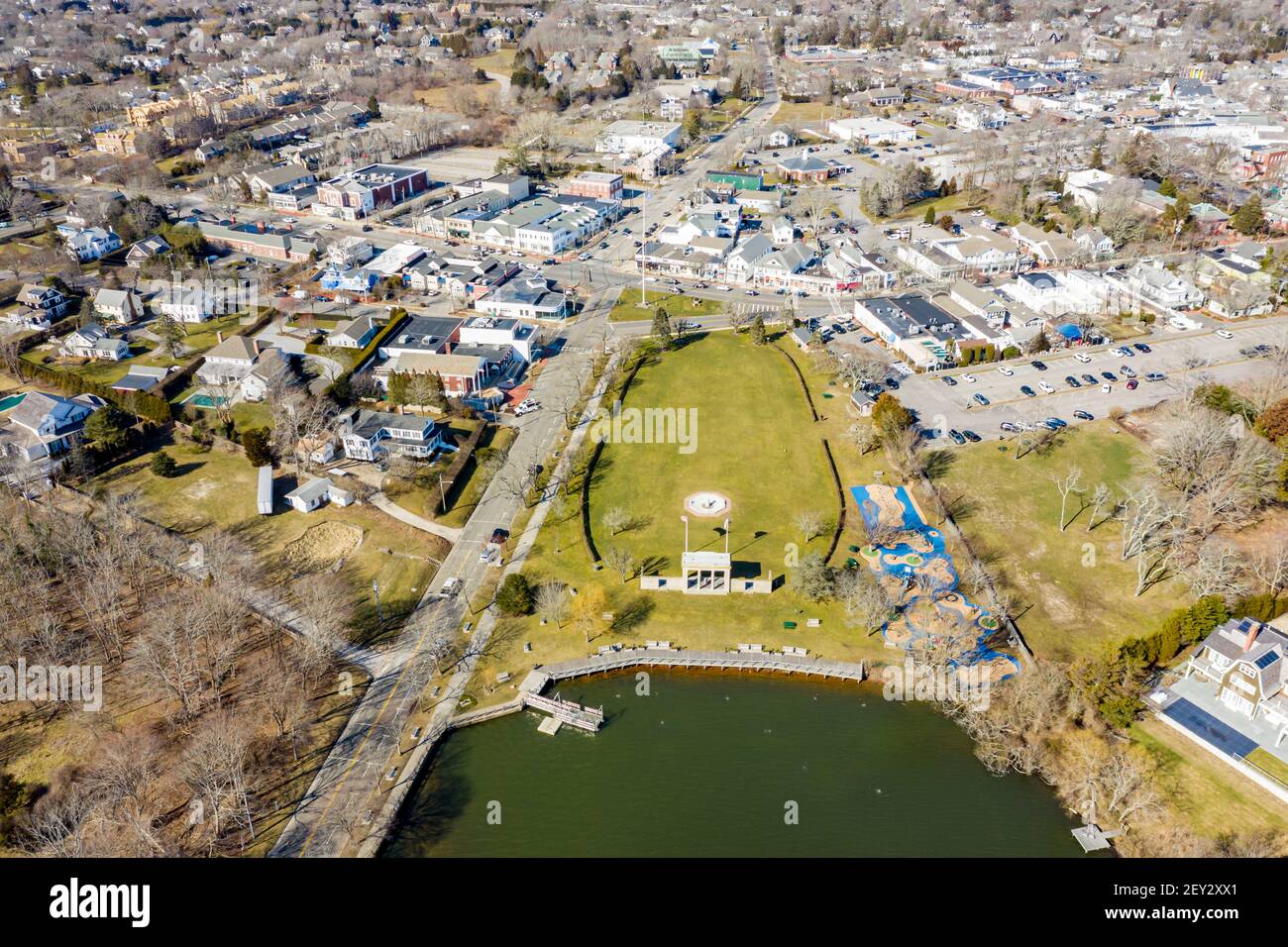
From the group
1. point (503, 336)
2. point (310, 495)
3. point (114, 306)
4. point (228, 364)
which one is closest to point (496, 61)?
point (114, 306)

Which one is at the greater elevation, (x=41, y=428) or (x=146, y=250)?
(x=146, y=250)

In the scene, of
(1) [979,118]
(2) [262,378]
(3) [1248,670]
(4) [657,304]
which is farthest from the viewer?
(1) [979,118]

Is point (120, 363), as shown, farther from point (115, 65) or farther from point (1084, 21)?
point (1084, 21)

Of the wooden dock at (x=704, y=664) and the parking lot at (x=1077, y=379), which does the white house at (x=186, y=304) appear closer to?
the wooden dock at (x=704, y=664)

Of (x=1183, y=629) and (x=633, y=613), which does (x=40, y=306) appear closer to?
(x=633, y=613)

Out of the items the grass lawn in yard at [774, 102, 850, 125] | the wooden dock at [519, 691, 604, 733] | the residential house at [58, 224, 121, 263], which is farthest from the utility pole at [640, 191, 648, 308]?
the residential house at [58, 224, 121, 263]

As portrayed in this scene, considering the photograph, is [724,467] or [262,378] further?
[262,378]

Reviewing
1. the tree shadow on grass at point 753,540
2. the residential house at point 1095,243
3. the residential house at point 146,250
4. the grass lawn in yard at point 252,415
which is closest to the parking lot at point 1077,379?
the tree shadow on grass at point 753,540
